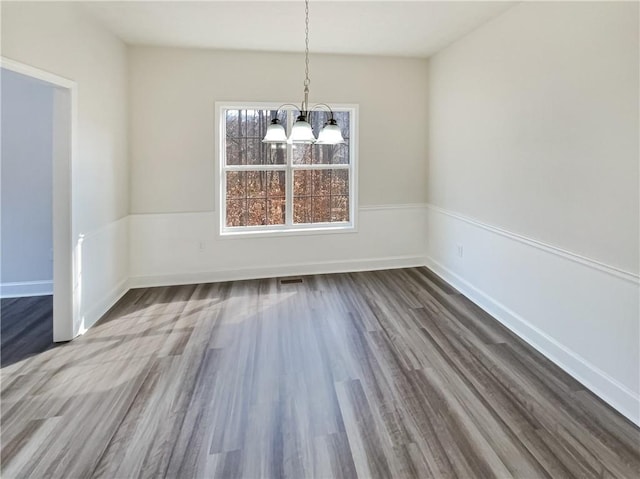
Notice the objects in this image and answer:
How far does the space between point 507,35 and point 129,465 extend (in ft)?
13.4

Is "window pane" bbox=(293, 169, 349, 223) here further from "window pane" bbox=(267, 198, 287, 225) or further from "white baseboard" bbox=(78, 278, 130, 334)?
"white baseboard" bbox=(78, 278, 130, 334)

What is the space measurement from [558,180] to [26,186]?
16.0ft

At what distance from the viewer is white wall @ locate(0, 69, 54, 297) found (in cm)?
368

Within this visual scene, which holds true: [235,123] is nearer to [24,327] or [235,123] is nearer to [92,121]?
[92,121]

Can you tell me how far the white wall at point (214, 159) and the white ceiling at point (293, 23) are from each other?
268mm

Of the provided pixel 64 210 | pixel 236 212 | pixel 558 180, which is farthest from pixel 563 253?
pixel 64 210

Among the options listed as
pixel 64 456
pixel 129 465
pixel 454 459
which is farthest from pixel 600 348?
pixel 64 456

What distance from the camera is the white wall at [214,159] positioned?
4.21 metres

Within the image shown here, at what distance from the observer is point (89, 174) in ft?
10.6

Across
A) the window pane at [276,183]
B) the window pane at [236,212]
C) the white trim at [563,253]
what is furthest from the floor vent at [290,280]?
the white trim at [563,253]

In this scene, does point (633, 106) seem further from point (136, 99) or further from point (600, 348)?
point (136, 99)

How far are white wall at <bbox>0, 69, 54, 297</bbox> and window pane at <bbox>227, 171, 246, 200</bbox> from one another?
1.82 metres

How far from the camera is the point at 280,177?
4727 millimetres

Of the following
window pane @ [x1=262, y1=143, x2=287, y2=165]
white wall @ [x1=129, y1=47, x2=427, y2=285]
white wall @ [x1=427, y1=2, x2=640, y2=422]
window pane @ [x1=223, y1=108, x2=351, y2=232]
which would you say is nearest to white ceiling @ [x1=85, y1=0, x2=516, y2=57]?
white wall @ [x1=129, y1=47, x2=427, y2=285]
